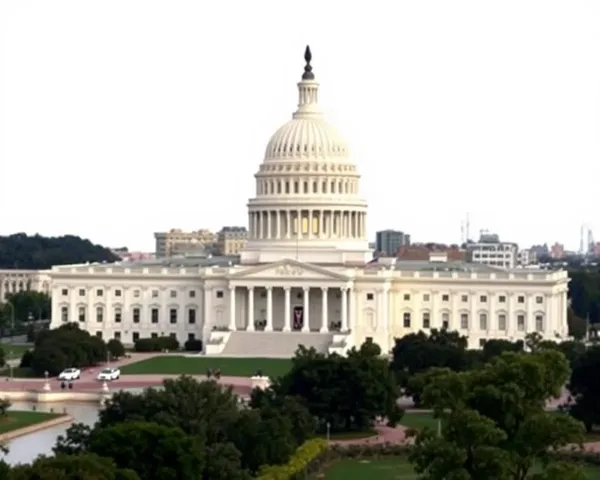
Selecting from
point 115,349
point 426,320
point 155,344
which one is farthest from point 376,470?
point 426,320

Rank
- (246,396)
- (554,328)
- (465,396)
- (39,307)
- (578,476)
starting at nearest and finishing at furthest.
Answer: (578,476), (465,396), (246,396), (554,328), (39,307)

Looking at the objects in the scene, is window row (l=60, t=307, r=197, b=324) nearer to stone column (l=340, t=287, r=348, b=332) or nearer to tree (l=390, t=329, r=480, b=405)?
stone column (l=340, t=287, r=348, b=332)

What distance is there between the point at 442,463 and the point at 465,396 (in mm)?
4204

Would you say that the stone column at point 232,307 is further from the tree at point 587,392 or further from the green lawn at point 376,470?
the green lawn at point 376,470

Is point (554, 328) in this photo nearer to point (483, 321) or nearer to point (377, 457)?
point (483, 321)

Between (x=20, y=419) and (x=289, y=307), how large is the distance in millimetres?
44937

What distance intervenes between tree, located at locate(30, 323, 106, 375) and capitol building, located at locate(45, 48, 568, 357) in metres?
11.8

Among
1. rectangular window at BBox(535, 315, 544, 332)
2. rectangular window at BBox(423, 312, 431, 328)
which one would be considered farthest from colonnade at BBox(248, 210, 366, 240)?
rectangular window at BBox(535, 315, 544, 332)

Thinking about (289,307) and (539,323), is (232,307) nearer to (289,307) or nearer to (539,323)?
(289,307)

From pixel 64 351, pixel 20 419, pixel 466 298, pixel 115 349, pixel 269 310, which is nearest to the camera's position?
pixel 20 419

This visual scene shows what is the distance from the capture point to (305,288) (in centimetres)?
12350

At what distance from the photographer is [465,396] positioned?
56.5 m

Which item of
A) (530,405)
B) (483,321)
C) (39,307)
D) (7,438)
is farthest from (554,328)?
(530,405)

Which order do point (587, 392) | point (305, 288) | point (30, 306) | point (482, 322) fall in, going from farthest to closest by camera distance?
1. point (30, 306)
2. point (482, 322)
3. point (305, 288)
4. point (587, 392)
